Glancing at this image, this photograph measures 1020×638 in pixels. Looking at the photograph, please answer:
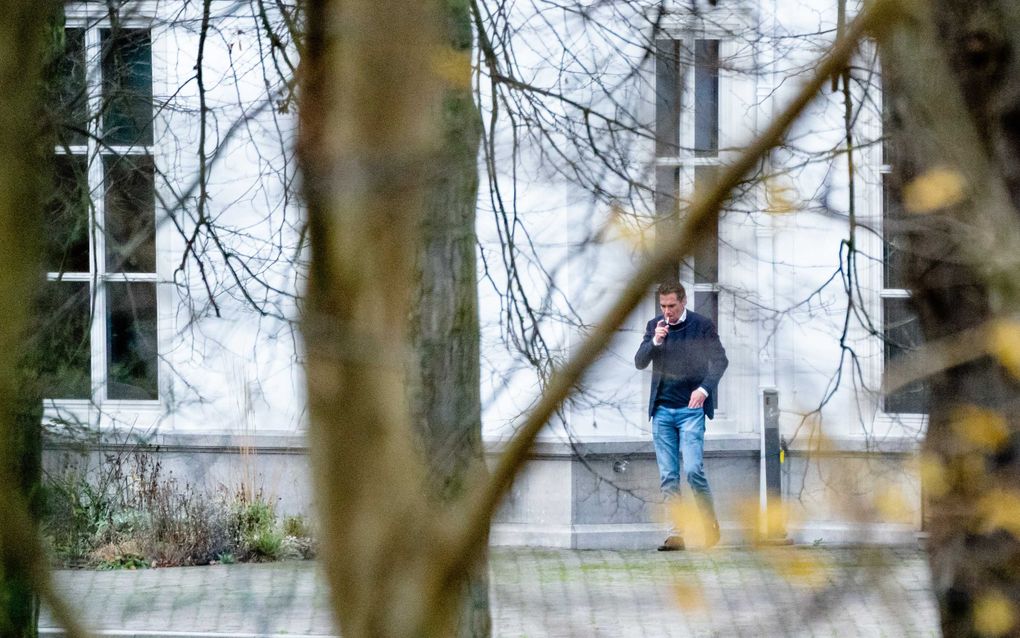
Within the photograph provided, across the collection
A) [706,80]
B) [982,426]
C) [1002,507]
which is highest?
[706,80]

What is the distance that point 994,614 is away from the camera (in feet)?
9.07

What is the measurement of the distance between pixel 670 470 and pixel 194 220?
60.8 inches

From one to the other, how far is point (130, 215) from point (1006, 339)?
2955 millimetres

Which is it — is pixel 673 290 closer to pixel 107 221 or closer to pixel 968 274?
pixel 968 274

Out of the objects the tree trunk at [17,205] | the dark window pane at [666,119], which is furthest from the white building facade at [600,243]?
the tree trunk at [17,205]

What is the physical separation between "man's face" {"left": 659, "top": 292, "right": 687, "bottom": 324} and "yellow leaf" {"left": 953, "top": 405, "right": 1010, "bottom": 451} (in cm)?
120

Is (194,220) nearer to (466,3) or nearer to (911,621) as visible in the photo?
(466,3)

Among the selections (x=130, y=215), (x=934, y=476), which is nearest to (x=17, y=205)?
(x=934, y=476)

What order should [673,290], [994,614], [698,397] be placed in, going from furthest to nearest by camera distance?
[994,614] < [698,397] < [673,290]

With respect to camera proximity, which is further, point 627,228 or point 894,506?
point 894,506

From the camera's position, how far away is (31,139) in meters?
1.44

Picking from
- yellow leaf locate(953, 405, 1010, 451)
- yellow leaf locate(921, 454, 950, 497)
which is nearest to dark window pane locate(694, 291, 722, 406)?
yellow leaf locate(921, 454, 950, 497)

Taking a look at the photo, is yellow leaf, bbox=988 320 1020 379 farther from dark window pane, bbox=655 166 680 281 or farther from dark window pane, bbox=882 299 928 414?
dark window pane, bbox=655 166 680 281

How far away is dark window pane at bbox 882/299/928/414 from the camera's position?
207 centimetres
